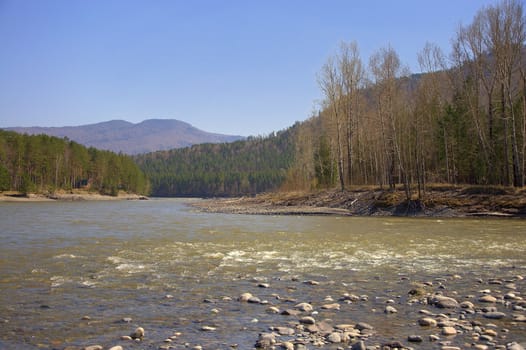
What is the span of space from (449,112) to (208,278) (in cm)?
4398

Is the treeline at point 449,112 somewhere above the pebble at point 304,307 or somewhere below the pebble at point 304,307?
above

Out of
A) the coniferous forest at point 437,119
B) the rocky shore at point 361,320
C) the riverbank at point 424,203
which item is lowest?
the rocky shore at point 361,320

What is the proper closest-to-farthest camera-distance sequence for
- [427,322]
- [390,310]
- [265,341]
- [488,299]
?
[265,341]
[427,322]
[390,310]
[488,299]

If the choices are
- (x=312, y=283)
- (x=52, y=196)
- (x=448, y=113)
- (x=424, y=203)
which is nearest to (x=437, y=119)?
(x=448, y=113)

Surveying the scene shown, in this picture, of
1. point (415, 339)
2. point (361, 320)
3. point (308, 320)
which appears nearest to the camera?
point (415, 339)

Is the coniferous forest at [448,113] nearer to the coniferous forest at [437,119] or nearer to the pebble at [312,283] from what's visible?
the coniferous forest at [437,119]

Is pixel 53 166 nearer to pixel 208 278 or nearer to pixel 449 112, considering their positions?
pixel 449 112

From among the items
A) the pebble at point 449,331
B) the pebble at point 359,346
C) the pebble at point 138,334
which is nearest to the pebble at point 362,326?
the pebble at point 359,346

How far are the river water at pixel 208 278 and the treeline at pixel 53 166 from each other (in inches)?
3534

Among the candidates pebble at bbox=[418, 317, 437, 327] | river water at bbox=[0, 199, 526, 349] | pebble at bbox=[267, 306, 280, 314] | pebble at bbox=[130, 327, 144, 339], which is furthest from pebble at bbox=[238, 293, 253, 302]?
pebble at bbox=[418, 317, 437, 327]

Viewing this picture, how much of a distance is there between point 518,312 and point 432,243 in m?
11.5

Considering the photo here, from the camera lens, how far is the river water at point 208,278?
7.27m

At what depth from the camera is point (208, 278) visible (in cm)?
1158

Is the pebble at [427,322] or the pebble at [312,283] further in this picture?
the pebble at [312,283]
